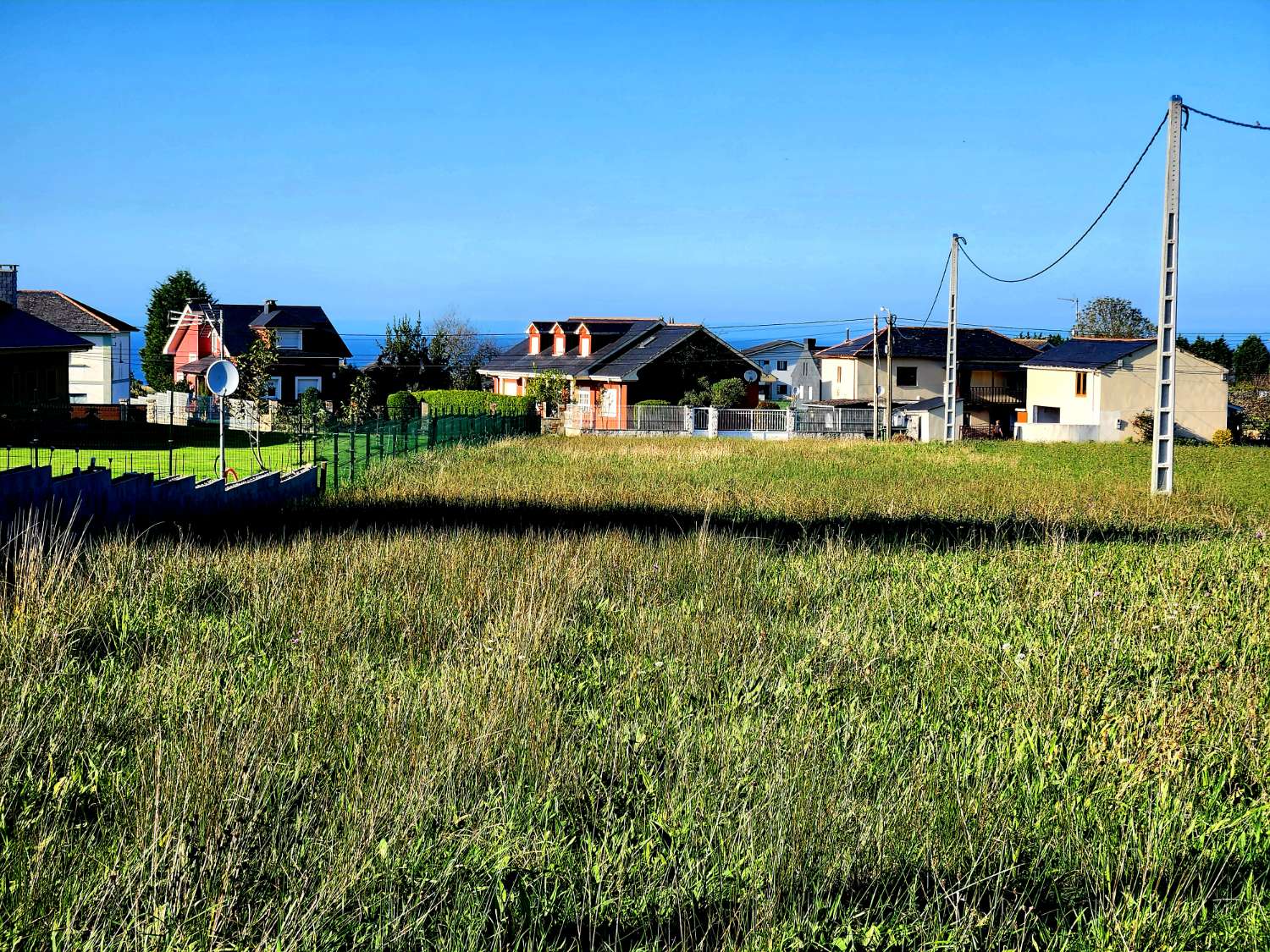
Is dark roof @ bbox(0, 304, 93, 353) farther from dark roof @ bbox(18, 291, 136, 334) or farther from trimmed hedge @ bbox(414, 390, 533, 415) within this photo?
dark roof @ bbox(18, 291, 136, 334)

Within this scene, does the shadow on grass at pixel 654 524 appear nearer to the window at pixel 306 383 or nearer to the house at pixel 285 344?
the house at pixel 285 344

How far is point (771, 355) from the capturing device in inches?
3415

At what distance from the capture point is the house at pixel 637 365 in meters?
60.0

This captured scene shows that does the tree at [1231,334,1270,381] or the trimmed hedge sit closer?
the trimmed hedge

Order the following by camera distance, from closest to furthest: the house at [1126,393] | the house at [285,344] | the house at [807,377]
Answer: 1. the house at [1126,393]
2. the house at [285,344]
3. the house at [807,377]

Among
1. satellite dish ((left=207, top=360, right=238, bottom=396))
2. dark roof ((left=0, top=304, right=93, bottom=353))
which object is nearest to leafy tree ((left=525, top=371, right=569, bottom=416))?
dark roof ((left=0, top=304, right=93, bottom=353))

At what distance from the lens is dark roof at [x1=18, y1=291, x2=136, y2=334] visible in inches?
2314

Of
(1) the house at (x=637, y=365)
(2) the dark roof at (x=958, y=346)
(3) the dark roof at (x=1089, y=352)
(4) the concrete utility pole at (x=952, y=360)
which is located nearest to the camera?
(4) the concrete utility pole at (x=952, y=360)

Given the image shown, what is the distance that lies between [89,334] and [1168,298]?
52.5 metres

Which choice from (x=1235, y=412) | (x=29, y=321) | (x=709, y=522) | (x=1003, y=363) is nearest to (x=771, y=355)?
(x=1003, y=363)

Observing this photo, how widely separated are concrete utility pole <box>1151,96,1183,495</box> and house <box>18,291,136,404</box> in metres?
50.8

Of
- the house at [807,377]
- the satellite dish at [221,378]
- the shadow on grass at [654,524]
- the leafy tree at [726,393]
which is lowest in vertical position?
the shadow on grass at [654,524]

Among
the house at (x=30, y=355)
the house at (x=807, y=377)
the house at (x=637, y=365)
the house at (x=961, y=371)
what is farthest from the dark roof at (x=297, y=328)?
the house at (x=807, y=377)

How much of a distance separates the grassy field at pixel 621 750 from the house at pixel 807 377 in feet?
243
